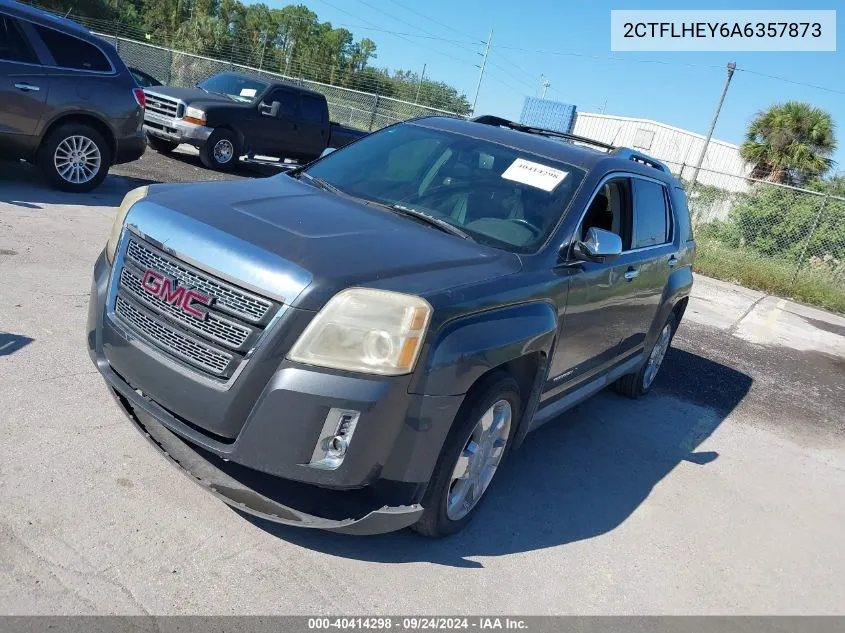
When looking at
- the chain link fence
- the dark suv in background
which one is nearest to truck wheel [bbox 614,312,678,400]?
the dark suv in background

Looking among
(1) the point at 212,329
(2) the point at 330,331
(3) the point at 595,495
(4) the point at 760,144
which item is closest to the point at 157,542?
(1) the point at 212,329

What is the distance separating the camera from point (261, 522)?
337 centimetres

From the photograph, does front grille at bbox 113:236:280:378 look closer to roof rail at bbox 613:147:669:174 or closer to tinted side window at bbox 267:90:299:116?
roof rail at bbox 613:147:669:174

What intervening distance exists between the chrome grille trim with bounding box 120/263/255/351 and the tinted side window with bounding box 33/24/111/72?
6.23 meters

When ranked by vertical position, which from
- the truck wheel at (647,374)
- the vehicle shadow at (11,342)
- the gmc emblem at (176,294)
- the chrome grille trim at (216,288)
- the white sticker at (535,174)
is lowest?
→ the vehicle shadow at (11,342)

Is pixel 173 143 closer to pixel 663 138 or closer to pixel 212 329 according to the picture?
pixel 212 329

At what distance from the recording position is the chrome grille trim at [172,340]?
2941mm

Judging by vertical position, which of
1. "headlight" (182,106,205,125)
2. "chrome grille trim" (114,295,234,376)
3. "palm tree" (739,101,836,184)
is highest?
"palm tree" (739,101,836,184)

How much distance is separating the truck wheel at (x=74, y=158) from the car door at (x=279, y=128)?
5.64 m

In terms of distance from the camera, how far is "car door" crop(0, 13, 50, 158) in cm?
780

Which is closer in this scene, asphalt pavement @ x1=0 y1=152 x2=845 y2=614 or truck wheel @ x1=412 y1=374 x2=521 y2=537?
asphalt pavement @ x1=0 y1=152 x2=845 y2=614

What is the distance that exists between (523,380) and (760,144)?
23.7 m

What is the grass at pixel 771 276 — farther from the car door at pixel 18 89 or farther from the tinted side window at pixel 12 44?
the tinted side window at pixel 12 44

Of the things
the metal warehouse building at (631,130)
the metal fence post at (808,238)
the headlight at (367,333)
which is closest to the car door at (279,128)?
the metal fence post at (808,238)
